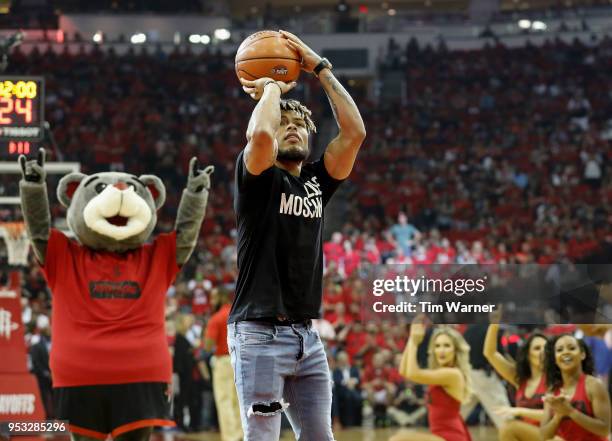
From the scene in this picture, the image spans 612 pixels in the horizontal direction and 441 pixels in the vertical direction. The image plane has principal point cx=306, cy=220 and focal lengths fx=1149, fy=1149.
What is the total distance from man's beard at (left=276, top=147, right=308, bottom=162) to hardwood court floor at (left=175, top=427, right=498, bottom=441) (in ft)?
23.1

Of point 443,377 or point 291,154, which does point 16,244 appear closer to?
point 443,377

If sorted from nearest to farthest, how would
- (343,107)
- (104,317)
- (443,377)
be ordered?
(343,107) → (104,317) → (443,377)

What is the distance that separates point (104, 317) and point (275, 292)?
194 centimetres

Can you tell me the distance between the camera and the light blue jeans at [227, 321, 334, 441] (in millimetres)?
3844

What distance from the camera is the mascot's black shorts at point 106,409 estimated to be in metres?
5.45

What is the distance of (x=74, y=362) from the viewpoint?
18.2 feet

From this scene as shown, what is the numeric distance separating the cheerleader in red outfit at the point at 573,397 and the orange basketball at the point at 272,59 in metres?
2.77

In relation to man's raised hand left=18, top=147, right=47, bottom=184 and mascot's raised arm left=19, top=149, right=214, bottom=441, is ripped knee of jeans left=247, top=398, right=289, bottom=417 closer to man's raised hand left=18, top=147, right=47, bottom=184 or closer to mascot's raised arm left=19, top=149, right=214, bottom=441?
mascot's raised arm left=19, top=149, right=214, bottom=441

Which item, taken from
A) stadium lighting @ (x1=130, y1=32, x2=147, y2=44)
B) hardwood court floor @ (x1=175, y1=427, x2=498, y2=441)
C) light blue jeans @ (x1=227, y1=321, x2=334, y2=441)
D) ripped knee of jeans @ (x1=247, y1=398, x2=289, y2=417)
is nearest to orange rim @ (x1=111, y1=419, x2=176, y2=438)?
light blue jeans @ (x1=227, y1=321, x2=334, y2=441)

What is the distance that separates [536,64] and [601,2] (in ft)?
14.6

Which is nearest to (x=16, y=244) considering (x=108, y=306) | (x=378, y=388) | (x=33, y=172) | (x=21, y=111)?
(x=21, y=111)

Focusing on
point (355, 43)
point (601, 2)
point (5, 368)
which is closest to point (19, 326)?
point (5, 368)

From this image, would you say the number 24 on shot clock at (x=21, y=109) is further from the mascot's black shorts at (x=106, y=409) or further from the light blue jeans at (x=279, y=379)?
the light blue jeans at (x=279, y=379)

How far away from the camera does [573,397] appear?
6375mm
